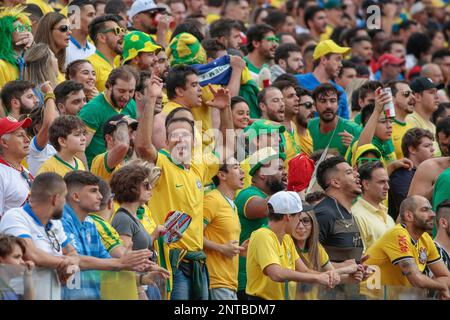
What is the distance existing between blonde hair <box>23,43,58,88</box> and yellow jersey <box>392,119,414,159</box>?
14.0 ft

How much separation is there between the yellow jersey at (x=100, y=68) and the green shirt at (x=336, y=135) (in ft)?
7.71

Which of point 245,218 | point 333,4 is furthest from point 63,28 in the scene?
point 333,4

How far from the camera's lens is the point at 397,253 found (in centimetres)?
1080

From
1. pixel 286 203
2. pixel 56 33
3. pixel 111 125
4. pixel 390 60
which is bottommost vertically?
pixel 286 203

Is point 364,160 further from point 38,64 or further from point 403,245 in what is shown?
point 38,64

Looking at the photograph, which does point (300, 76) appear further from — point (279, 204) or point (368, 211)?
point (279, 204)

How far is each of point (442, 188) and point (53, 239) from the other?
4.59 m

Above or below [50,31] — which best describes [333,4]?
above

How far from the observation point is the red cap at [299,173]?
12.0m

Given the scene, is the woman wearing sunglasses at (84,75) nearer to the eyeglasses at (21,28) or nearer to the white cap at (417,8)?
the eyeglasses at (21,28)

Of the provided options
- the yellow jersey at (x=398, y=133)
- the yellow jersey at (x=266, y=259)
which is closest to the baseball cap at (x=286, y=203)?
the yellow jersey at (x=266, y=259)

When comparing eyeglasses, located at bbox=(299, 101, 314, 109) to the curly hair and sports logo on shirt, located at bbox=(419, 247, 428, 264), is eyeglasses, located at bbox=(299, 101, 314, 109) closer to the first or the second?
sports logo on shirt, located at bbox=(419, 247, 428, 264)

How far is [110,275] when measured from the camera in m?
8.65

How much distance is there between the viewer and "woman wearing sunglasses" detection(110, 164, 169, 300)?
9.76 m
